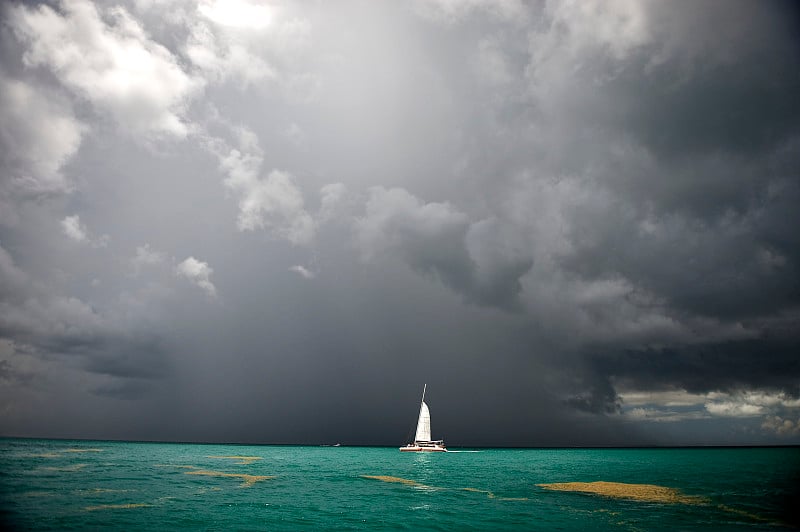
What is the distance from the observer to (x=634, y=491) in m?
64.4

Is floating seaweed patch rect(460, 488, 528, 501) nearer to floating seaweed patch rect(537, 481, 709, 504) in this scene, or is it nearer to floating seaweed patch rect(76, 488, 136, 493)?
floating seaweed patch rect(537, 481, 709, 504)

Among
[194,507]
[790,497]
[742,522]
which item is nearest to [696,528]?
[742,522]

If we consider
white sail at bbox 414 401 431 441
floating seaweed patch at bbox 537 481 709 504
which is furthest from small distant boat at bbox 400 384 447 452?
floating seaweed patch at bbox 537 481 709 504

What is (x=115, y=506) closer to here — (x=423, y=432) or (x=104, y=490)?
(x=104, y=490)

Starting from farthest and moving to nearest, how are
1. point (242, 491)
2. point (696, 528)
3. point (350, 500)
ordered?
point (242, 491), point (350, 500), point (696, 528)

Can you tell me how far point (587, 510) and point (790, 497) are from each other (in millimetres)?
35102

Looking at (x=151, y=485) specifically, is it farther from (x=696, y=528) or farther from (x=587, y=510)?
(x=696, y=528)

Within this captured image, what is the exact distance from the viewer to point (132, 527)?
122ft

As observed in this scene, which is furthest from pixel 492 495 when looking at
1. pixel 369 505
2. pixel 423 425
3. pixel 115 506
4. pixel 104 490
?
pixel 423 425

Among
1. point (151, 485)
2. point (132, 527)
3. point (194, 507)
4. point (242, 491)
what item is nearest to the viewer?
point (132, 527)

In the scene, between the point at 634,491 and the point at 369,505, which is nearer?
the point at 369,505

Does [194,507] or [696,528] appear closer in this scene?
[696,528]

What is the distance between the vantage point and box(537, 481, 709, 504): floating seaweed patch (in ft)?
187

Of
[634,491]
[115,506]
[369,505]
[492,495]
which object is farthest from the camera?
[634,491]
